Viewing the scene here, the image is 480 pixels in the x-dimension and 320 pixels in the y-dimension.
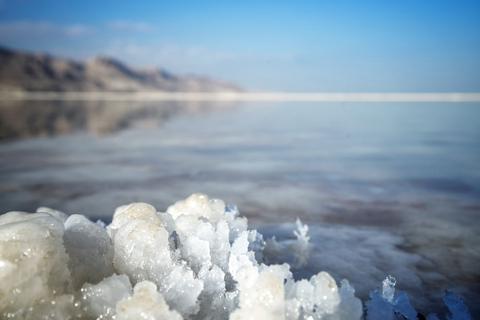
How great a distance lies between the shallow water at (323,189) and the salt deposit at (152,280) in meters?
0.53

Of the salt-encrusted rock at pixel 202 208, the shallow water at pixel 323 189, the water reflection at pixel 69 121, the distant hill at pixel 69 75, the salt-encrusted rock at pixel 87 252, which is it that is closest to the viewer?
the salt-encrusted rock at pixel 87 252

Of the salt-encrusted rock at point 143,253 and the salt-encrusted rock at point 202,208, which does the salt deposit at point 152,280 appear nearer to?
the salt-encrusted rock at point 143,253

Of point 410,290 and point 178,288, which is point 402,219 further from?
point 178,288

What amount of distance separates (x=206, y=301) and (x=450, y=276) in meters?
1.38

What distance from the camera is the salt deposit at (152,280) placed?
137 cm

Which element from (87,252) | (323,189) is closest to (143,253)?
(87,252)

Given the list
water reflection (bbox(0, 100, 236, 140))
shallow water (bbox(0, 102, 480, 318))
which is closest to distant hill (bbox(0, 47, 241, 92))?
water reflection (bbox(0, 100, 236, 140))

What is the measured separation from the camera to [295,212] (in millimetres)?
3348

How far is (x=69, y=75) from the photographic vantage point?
140m

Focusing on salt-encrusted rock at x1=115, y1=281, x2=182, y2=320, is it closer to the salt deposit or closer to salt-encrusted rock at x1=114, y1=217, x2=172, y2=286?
the salt deposit

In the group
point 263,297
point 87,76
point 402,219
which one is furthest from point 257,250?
point 87,76

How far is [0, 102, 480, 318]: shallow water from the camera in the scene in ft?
7.58

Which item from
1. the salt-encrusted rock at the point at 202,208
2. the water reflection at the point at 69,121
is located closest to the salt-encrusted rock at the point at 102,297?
the salt-encrusted rock at the point at 202,208

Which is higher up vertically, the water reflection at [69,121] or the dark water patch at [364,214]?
the dark water patch at [364,214]
